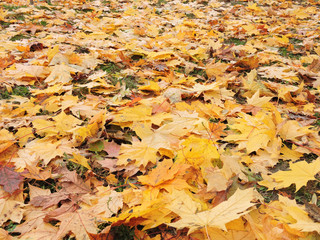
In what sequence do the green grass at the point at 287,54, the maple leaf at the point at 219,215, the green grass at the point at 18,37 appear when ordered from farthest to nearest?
the green grass at the point at 18,37, the green grass at the point at 287,54, the maple leaf at the point at 219,215

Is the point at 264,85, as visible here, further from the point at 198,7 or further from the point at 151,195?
the point at 198,7

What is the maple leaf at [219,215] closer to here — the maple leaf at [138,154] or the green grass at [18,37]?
the maple leaf at [138,154]

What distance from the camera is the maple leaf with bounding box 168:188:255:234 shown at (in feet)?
2.80

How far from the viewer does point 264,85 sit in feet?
7.47

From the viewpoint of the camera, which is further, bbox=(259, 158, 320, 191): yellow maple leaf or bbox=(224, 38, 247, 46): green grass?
Answer: bbox=(224, 38, 247, 46): green grass

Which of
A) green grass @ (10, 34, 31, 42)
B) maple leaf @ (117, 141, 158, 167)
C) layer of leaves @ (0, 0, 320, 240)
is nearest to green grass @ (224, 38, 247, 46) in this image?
layer of leaves @ (0, 0, 320, 240)

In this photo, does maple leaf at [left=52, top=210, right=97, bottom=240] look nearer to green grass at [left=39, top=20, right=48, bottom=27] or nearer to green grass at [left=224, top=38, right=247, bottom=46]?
green grass at [left=224, top=38, right=247, bottom=46]

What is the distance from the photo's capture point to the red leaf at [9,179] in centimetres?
122

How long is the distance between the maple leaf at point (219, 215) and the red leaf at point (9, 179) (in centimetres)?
93

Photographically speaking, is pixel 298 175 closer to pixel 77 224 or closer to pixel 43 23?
pixel 77 224

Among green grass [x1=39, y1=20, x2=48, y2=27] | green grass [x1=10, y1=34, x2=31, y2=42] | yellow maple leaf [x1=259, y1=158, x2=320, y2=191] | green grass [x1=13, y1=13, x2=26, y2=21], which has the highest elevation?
green grass [x1=13, y1=13, x2=26, y2=21]

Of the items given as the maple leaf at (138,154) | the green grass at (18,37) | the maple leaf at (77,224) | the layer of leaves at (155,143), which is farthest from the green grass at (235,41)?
the maple leaf at (77,224)

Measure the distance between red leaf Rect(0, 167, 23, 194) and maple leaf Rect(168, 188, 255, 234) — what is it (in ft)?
3.05

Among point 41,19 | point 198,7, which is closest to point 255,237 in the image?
point 41,19
